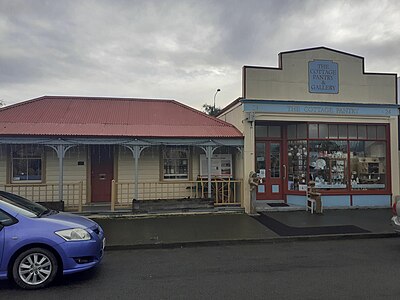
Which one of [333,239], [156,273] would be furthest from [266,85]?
[156,273]

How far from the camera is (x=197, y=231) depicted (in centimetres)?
843

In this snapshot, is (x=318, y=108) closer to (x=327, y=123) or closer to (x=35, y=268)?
(x=327, y=123)

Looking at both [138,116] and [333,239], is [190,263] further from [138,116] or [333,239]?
[138,116]

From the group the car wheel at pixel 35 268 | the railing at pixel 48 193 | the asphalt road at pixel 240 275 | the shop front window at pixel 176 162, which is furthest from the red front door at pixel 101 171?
the car wheel at pixel 35 268

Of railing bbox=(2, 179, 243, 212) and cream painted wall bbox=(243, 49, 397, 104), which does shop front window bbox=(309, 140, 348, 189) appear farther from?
railing bbox=(2, 179, 243, 212)

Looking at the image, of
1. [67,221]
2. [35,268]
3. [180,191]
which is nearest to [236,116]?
[180,191]

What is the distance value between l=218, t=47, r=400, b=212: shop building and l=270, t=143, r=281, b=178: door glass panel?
10.3 inches

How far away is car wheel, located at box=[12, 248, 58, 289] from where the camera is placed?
4.65 meters

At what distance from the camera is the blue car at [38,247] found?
464 cm

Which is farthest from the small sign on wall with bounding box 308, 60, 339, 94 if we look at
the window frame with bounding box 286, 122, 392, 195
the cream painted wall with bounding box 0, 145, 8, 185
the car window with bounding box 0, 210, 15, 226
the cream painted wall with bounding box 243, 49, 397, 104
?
the cream painted wall with bounding box 0, 145, 8, 185

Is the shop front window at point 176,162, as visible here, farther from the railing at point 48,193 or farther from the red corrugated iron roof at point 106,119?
the railing at point 48,193

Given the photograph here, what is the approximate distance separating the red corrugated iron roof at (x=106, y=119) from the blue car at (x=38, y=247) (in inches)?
238

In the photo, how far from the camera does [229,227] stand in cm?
891

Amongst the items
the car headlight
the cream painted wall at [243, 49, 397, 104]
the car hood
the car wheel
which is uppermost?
the cream painted wall at [243, 49, 397, 104]
